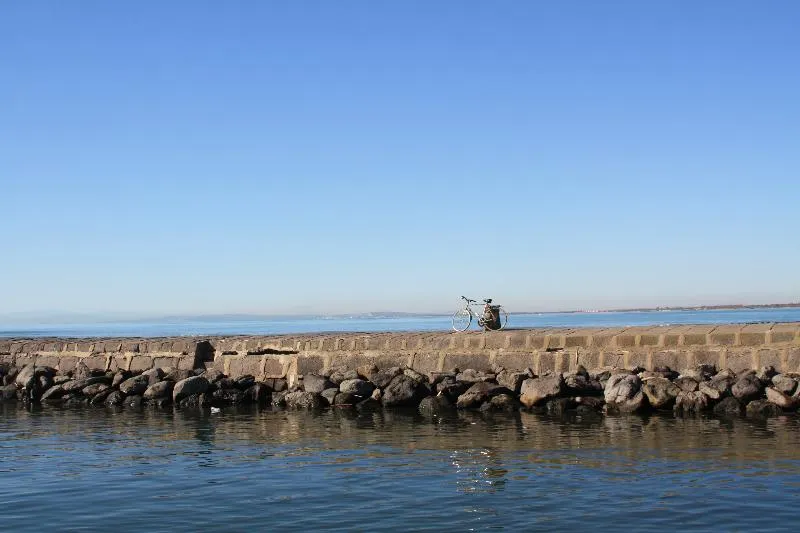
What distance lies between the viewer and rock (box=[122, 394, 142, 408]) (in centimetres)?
1981

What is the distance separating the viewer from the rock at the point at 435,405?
17.0m

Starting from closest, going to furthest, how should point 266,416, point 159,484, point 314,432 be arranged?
1. point 159,484
2. point 314,432
3. point 266,416

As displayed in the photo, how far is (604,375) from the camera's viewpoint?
55.7 ft

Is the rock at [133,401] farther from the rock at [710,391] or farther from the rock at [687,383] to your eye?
the rock at [710,391]

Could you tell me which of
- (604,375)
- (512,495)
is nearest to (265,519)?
(512,495)

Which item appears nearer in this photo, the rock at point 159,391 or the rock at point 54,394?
the rock at point 159,391

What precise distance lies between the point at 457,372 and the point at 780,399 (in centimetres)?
612

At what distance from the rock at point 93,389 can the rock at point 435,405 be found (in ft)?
26.0

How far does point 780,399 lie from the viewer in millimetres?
14992

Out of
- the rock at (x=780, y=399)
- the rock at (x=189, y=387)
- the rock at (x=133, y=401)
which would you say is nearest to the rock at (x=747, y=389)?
the rock at (x=780, y=399)

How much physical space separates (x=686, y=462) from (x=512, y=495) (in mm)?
2762

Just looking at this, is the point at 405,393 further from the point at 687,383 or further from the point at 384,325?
the point at 384,325

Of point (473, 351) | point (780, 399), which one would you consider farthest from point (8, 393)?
point (780, 399)

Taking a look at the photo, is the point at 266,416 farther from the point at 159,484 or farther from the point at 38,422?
the point at 159,484
